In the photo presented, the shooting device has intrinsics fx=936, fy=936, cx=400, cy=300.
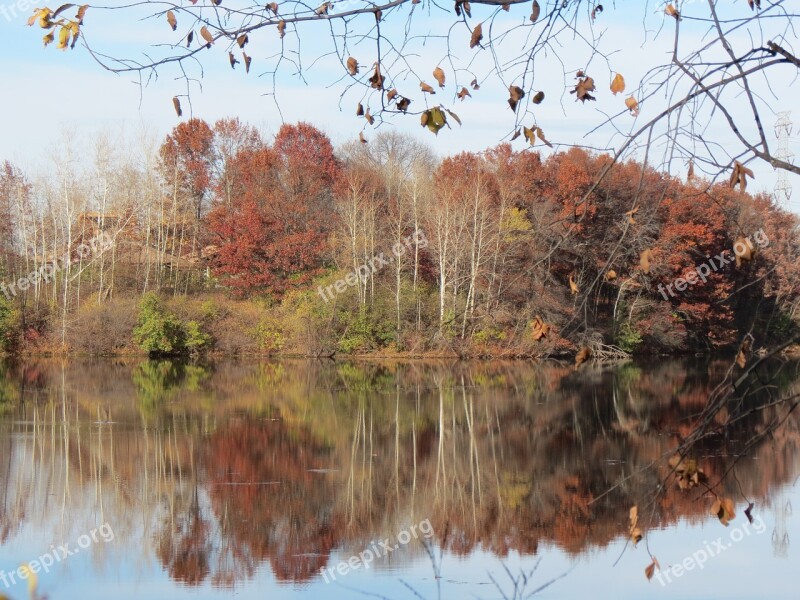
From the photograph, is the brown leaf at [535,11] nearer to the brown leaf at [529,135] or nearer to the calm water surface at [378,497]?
the brown leaf at [529,135]

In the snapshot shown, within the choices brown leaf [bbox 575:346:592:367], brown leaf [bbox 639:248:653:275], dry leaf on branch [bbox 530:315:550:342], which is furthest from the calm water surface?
brown leaf [bbox 639:248:653:275]

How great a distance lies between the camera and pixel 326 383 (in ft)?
87.4

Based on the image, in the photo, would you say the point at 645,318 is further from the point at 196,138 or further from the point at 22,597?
the point at 22,597

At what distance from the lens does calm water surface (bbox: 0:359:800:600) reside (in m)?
8.88

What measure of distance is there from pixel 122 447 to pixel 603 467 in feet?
25.5

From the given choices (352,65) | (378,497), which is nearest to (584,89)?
(352,65)

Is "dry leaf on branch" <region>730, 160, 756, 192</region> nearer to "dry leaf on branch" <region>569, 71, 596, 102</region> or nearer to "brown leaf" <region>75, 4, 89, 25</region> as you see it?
"dry leaf on branch" <region>569, 71, 596, 102</region>

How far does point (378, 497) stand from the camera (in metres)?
12.1

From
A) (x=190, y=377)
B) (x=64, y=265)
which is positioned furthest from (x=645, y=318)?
(x=64, y=265)

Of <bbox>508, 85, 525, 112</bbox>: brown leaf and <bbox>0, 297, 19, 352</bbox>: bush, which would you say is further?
<bbox>0, 297, 19, 352</bbox>: bush

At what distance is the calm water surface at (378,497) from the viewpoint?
349 inches

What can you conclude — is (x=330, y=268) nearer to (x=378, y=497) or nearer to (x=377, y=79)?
(x=378, y=497)

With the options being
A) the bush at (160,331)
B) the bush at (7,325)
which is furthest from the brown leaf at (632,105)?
the bush at (7,325)

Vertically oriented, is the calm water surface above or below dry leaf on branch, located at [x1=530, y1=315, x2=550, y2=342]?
below
